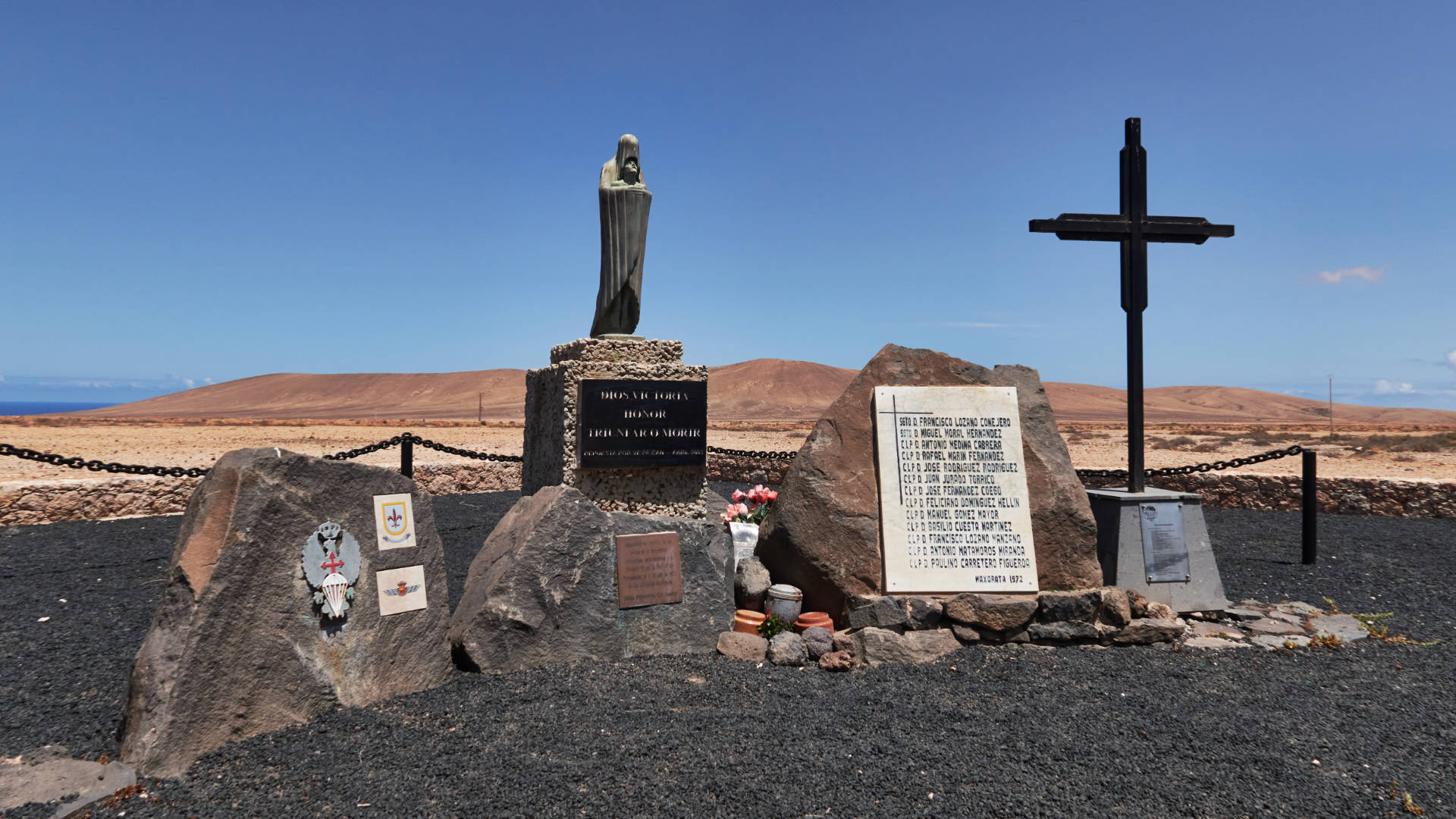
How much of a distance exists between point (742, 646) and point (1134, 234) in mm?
4129

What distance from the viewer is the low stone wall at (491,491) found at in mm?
8477

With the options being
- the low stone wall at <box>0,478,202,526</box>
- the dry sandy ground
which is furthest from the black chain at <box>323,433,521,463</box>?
the dry sandy ground

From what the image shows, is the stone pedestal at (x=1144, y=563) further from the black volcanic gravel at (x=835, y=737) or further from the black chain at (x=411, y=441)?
the black chain at (x=411, y=441)

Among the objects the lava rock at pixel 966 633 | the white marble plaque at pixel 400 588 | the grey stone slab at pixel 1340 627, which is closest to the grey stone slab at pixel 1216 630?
the grey stone slab at pixel 1340 627

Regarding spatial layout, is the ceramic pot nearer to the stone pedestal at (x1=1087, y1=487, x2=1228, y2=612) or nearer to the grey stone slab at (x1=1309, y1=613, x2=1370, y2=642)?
the stone pedestal at (x1=1087, y1=487, x2=1228, y2=612)

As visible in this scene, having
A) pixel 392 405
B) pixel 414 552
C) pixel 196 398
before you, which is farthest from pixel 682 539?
pixel 196 398

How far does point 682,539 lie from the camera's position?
4.64m

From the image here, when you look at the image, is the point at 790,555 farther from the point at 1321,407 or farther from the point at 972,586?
the point at 1321,407

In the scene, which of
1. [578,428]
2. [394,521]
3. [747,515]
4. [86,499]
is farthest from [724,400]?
[394,521]

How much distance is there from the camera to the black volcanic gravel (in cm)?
279

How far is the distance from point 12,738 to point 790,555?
379 centimetres

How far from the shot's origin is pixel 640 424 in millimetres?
6293

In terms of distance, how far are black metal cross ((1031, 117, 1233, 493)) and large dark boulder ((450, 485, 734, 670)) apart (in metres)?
3.23

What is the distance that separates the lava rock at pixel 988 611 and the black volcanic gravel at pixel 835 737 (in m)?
0.17
